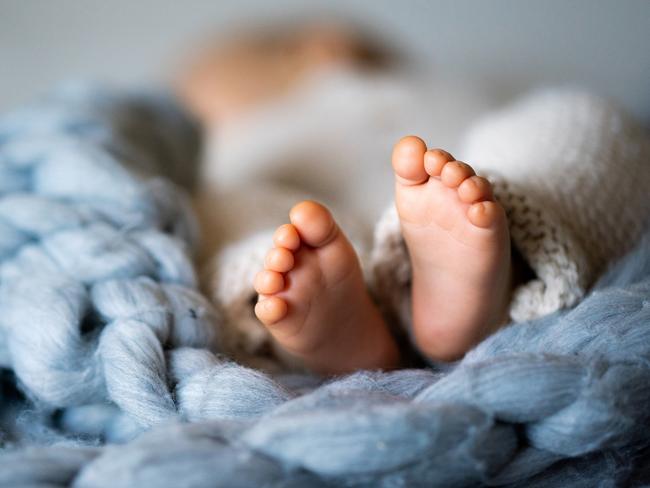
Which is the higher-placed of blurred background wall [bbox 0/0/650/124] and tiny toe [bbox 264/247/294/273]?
blurred background wall [bbox 0/0/650/124]

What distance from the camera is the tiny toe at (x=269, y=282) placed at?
0.44m

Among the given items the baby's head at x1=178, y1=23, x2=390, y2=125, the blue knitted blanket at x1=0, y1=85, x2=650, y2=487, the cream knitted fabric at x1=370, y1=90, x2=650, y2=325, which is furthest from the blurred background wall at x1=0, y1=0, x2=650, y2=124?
the blue knitted blanket at x1=0, y1=85, x2=650, y2=487

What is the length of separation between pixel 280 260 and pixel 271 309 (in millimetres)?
34

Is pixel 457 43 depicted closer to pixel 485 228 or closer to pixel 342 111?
pixel 342 111

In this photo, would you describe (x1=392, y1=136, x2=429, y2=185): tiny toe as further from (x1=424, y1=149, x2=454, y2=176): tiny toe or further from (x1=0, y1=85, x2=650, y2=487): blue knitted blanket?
(x1=0, y1=85, x2=650, y2=487): blue knitted blanket

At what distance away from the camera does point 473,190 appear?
1.41 ft

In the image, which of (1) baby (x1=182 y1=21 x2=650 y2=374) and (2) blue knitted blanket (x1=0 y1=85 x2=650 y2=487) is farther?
(1) baby (x1=182 y1=21 x2=650 y2=374)

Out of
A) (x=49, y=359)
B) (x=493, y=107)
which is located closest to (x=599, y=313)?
(x=49, y=359)

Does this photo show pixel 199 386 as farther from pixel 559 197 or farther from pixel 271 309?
pixel 559 197

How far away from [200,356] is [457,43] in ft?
4.90

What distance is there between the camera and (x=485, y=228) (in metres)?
0.44

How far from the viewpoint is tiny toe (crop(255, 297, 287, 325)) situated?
44 centimetres

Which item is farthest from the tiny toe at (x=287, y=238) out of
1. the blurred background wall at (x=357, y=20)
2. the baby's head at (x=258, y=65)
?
the blurred background wall at (x=357, y=20)

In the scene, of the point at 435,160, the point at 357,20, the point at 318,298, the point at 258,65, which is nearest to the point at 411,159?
the point at 435,160
